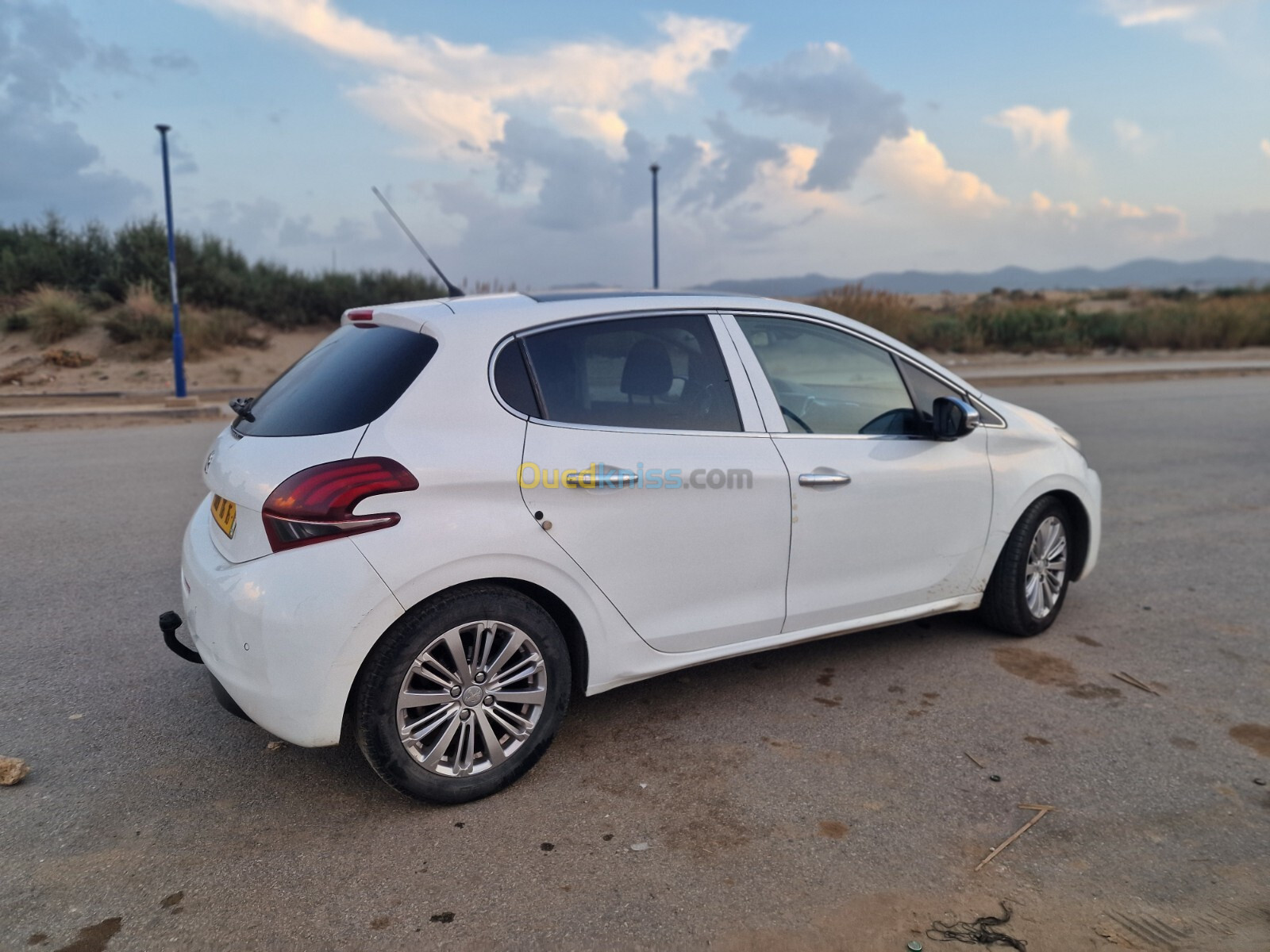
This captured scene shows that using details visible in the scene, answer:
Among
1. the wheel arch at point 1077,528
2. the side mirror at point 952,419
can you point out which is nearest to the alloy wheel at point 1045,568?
the wheel arch at point 1077,528

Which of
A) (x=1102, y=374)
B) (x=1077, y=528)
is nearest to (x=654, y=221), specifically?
(x=1102, y=374)

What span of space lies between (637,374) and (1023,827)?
2.13 m

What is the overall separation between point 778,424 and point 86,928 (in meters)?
2.93

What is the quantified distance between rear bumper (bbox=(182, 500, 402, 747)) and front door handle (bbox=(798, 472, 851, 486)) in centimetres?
176

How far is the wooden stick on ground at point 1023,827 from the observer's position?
304 centimetres

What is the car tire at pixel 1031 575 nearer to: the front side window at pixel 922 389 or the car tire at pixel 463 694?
the front side window at pixel 922 389

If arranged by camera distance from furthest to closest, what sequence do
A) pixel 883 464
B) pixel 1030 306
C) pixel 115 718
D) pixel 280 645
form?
pixel 1030 306, pixel 883 464, pixel 115 718, pixel 280 645

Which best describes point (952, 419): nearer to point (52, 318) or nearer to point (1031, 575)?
point (1031, 575)

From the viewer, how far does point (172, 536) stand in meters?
6.79

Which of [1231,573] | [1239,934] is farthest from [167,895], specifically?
[1231,573]

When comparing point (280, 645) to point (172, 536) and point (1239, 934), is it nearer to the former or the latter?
point (1239, 934)

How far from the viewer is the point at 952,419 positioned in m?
4.38

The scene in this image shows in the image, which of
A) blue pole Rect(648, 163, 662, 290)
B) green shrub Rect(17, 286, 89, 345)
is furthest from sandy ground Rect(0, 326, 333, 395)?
blue pole Rect(648, 163, 662, 290)

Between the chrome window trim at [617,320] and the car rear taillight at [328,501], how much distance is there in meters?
0.52
